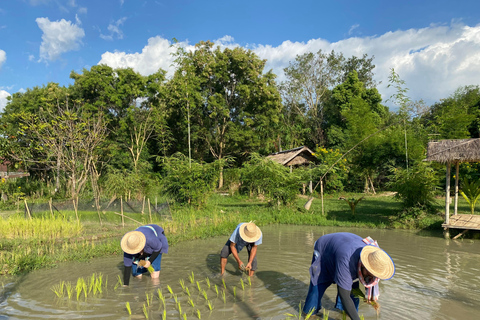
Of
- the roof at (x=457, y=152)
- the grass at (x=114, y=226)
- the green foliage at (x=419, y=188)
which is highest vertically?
the roof at (x=457, y=152)

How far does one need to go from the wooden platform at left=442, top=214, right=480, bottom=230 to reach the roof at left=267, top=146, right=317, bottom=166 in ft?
31.1

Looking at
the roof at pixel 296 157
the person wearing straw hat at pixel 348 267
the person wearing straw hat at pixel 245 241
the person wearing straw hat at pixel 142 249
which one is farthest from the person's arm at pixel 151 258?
the roof at pixel 296 157

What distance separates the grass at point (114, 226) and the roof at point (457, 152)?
2.17 meters

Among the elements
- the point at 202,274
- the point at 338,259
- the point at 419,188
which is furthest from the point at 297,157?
the point at 338,259

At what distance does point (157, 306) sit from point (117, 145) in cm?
1648

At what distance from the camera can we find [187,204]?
40.1ft

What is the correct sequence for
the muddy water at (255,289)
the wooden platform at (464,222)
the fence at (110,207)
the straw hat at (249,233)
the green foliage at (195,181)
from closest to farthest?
the muddy water at (255,289), the straw hat at (249,233), the wooden platform at (464,222), the fence at (110,207), the green foliage at (195,181)

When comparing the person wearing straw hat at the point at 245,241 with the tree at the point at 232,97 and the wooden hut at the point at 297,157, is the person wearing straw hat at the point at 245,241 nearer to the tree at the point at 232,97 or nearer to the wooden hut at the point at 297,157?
the wooden hut at the point at 297,157

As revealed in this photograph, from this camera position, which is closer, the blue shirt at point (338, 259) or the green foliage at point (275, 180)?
the blue shirt at point (338, 259)

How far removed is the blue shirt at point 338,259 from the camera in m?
2.88

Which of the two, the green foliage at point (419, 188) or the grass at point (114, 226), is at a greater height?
the green foliage at point (419, 188)

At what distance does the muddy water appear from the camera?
158 inches

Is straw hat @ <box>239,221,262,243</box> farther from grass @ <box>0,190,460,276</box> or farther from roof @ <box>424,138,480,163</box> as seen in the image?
roof @ <box>424,138,480,163</box>

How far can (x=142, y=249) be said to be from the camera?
422 centimetres
